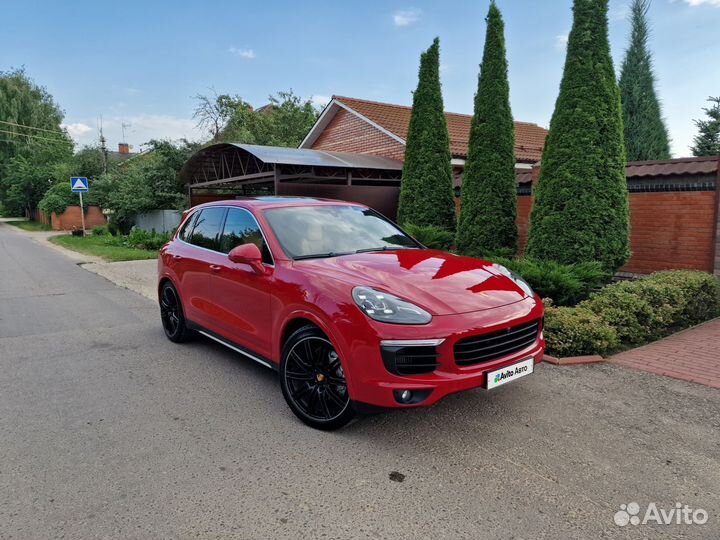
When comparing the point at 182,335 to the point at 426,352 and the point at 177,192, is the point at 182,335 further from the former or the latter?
the point at 177,192

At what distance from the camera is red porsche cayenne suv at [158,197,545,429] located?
9.77 ft

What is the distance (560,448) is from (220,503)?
215 centimetres

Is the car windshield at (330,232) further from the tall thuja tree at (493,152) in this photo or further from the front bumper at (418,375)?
the tall thuja tree at (493,152)

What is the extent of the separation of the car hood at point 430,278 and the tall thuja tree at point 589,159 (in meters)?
3.40

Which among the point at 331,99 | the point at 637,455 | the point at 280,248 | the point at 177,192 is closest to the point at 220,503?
the point at 280,248

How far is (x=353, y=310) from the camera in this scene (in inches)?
122

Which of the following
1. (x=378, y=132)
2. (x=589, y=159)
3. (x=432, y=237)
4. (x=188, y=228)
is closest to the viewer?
(x=188, y=228)

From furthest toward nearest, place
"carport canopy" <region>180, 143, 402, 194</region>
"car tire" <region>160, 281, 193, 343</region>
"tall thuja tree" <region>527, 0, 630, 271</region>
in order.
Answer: "carport canopy" <region>180, 143, 402, 194</region>, "tall thuja tree" <region>527, 0, 630, 271</region>, "car tire" <region>160, 281, 193, 343</region>

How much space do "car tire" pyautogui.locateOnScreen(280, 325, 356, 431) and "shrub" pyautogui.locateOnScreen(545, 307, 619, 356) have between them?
271cm

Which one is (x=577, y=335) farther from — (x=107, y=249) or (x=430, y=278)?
(x=107, y=249)

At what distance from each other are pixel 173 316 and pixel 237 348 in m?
1.77

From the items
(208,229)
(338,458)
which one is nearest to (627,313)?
(338,458)

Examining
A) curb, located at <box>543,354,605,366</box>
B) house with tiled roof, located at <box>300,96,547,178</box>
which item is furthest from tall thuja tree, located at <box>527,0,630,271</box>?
house with tiled roof, located at <box>300,96,547,178</box>

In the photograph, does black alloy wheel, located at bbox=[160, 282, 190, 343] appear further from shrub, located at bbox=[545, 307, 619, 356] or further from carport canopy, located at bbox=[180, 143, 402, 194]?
carport canopy, located at bbox=[180, 143, 402, 194]
